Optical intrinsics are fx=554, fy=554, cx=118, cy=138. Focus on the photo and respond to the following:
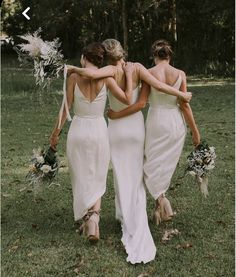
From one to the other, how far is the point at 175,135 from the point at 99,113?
915 mm

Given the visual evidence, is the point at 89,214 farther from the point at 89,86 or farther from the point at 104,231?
the point at 89,86

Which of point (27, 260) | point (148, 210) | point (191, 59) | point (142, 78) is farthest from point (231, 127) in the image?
point (191, 59)

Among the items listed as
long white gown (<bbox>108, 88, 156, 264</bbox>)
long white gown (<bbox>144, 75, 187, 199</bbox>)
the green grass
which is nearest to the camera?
the green grass

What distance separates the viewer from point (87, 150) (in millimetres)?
5762

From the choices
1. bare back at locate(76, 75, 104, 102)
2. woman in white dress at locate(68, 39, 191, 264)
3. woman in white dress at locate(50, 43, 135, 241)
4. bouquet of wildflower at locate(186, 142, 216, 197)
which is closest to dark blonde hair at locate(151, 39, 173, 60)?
woman in white dress at locate(68, 39, 191, 264)

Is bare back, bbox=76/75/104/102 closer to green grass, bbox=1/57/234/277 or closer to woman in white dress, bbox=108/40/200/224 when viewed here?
woman in white dress, bbox=108/40/200/224

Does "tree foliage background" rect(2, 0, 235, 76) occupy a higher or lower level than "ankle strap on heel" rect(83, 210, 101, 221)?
higher

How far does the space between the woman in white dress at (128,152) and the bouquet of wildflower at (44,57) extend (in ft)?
0.74

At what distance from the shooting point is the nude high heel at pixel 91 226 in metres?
5.57

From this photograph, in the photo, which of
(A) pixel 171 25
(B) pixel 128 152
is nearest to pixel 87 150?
(B) pixel 128 152

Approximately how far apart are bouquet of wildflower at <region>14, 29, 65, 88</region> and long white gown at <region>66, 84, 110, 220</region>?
31 cm

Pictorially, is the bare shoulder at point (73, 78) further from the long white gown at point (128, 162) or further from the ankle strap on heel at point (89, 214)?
the ankle strap on heel at point (89, 214)

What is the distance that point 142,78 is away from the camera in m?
5.82

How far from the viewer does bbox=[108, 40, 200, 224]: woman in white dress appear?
19.6 ft
